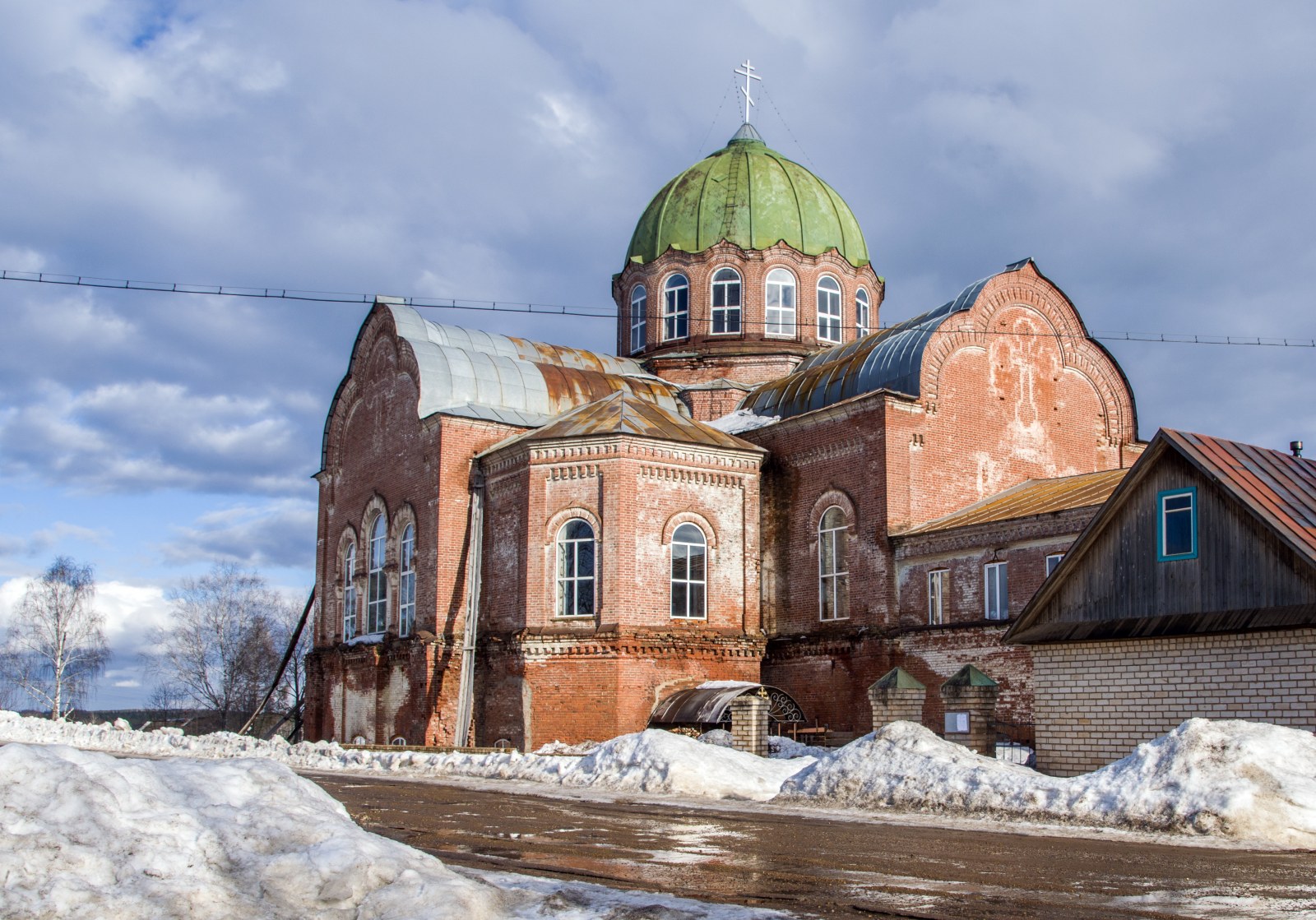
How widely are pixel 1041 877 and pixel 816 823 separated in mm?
3498

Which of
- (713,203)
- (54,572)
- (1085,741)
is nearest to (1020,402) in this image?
(713,203)

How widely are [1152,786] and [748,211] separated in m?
23.1

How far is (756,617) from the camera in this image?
2423 centimetres

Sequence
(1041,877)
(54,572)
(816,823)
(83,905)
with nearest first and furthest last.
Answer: (83,905) < (1041,877) < (816,823) < (54,572)

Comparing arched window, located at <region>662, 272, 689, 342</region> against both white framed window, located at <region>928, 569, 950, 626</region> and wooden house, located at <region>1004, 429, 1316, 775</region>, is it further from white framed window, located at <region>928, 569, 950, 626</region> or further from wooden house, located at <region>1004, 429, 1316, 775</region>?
wooden house, located at <region>1004, 429, 1316, 775</region>

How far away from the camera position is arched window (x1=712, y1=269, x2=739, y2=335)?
31234mm

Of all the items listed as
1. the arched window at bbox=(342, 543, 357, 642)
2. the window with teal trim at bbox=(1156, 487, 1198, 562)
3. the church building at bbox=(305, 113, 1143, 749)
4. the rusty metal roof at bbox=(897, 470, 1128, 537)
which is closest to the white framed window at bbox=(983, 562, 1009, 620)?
the church building at bbox=(305, 113, 1143, 749)

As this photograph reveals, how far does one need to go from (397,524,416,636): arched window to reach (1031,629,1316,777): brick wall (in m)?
14.3

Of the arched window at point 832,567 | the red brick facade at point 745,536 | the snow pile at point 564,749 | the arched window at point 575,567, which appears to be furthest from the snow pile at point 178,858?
the arched window at point 832,567

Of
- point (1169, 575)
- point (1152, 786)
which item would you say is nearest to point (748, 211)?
point (1169, 575)

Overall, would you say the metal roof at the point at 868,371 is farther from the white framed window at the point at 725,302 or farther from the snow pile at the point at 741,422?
the white framed window at the point at 725,302

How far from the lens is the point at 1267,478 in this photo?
534 inches

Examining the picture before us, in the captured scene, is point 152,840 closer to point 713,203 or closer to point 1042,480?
point 1042,480

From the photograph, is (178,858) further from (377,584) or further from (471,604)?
(377,584)
